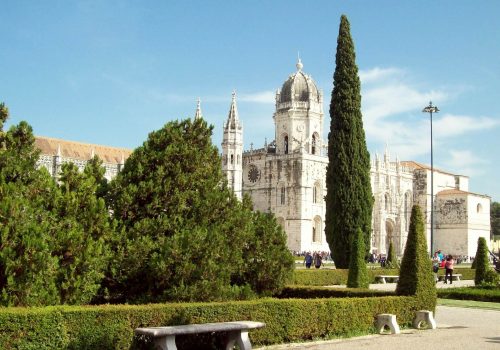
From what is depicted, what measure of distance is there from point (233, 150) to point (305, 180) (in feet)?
22.2

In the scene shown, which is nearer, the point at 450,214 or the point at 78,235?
the point at 78,235

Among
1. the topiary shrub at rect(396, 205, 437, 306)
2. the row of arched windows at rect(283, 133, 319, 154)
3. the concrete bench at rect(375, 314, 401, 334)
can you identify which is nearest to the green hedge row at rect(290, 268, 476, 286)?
the topiary shrub at rect(396, 205, 437, 306)

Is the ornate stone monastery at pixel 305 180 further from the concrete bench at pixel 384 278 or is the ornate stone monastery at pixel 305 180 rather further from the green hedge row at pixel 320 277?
the green hedge row at pixel 320 277

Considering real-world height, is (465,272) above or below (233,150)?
below

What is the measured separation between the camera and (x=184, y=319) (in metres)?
8.97

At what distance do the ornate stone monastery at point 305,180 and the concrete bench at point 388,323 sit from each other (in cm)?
3701

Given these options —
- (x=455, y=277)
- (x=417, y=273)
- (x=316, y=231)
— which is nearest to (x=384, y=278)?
(x=455, y=277)

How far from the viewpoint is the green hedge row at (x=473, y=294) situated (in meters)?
18.6

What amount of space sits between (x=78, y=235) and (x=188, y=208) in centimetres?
245

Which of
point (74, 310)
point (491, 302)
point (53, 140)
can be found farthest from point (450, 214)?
point (74, 310)

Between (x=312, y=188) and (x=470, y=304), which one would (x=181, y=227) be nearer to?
(x=470, y=304)

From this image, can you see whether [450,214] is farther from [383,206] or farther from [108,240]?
[108,240]

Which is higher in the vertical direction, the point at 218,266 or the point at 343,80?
the point at 343,80

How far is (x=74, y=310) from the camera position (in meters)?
7.89
